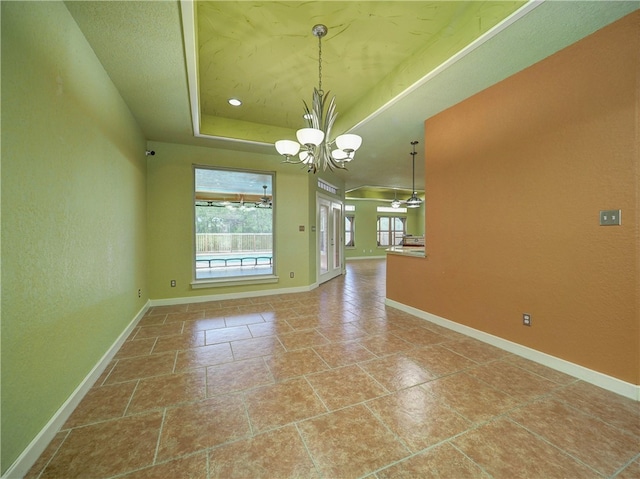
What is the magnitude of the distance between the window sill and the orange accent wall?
3.09 m

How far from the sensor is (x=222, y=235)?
21.0 ft

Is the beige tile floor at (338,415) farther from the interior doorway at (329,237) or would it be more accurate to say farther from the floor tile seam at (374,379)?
the interior doorway at (329,237)

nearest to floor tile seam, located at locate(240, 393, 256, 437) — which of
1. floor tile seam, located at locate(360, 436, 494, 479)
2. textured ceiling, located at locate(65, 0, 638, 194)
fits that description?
floor tile seam, located at locate(360, 436, 494, 479)

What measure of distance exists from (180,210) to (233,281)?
1525 millimetres

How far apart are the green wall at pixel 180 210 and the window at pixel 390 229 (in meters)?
7.77

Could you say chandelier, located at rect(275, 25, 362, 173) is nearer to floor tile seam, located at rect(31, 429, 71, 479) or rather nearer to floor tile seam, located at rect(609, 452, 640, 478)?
floor tile seam, located at rect(31, 429, 71, 479)

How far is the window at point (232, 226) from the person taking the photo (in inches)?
224

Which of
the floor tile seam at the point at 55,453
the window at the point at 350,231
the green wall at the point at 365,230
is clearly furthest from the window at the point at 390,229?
the floor tile seam at the point at 55,453

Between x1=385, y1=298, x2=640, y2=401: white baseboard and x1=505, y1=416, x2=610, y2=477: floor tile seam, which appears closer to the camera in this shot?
x1=505, y1=416, x2=610, y2=477: floor tile seam

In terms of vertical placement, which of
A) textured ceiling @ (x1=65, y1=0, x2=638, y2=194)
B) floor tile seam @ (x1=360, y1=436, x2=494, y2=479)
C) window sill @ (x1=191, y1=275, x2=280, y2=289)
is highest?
textured ceiling @ (x1=65, y1=0, x2=638, y2=194)

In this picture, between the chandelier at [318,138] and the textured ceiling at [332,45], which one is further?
the chandelier at [318,138]

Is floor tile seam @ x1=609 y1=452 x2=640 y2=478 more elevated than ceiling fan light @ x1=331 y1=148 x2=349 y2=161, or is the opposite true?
ceiling fan light @ x1=331 y1=148 x2=349 y2=161

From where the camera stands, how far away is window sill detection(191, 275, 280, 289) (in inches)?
177

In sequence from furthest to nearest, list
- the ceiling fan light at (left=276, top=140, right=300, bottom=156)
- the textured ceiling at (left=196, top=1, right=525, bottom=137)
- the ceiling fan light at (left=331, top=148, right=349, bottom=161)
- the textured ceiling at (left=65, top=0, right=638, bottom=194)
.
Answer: the ceiling fan light at (left=331, top=148, right=349, bottom=161)
the ceiling fan light at (left=276, top=140, right=300, bottom=156)
the textured ceiling at (left=196, top=1, right=525, bottom=137)
the textured ceiling at (left=65, top=0, right=638, bottom=194)
